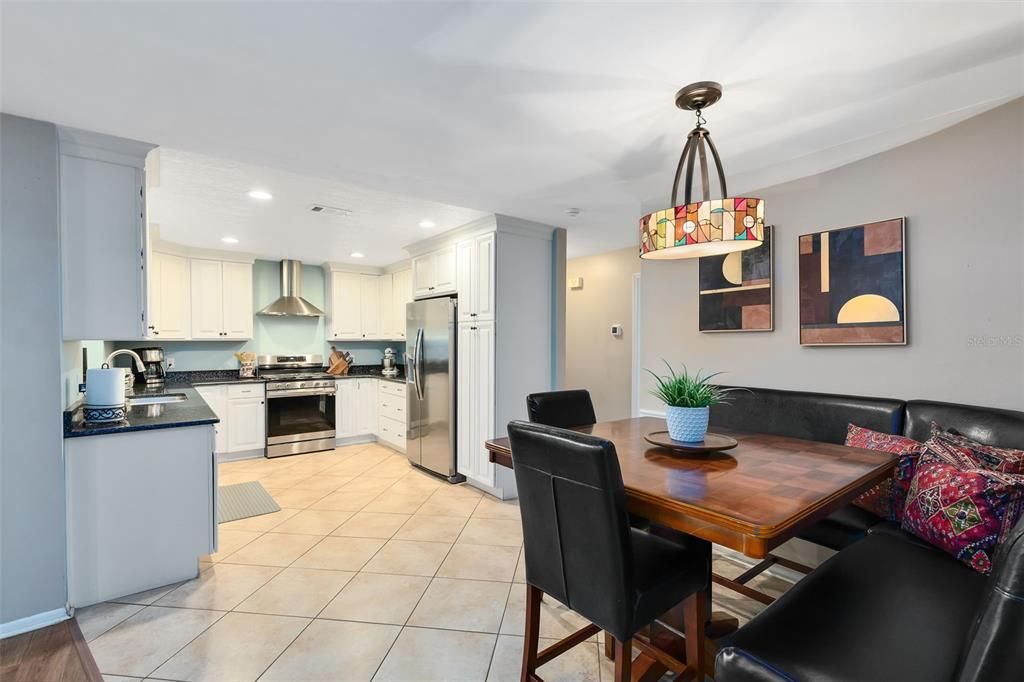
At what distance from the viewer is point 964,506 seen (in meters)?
1.58

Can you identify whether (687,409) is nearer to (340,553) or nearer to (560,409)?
(560,409)

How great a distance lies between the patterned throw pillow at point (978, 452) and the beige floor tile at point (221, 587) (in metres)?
3.22

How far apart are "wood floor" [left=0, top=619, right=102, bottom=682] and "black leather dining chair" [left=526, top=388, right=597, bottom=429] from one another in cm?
203

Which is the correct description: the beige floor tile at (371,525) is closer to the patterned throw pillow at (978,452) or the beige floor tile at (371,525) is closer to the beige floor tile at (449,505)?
the beige floor tile at (449,505)

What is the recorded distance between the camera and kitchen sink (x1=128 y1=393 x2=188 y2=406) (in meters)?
3.45

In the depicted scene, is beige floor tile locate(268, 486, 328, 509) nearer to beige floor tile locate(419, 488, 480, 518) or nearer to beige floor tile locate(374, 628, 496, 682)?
beige floor tile locate(419, 488, 480, 518)

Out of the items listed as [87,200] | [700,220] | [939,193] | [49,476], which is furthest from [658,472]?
[87,200]

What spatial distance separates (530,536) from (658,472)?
494 mm

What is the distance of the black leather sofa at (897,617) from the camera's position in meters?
0.85

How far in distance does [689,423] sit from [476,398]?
7.62ft

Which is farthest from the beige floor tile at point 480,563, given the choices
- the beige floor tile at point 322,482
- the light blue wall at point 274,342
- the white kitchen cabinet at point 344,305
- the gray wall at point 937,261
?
the light blue wall at point 274,342

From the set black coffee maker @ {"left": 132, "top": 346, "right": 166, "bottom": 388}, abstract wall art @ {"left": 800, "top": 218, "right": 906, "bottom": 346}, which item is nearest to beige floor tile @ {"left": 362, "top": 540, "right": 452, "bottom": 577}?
abstract wall art @ {"left": 800, "top": 218, "right": 906, "bottom": 346}

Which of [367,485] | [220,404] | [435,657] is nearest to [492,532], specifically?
[435,657]

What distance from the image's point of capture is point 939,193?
2.25 metres
